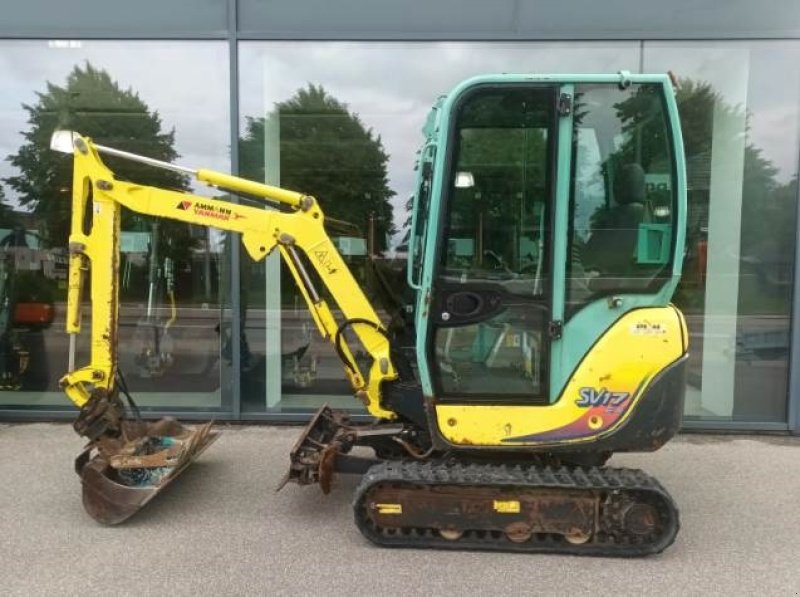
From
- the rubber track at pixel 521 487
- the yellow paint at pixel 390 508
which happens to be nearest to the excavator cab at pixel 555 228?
the rubber track at pixel 521 487

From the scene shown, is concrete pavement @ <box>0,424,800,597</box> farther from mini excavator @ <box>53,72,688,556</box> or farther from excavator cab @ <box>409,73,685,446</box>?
excavator cab @ <box>409,73,685,446</box>

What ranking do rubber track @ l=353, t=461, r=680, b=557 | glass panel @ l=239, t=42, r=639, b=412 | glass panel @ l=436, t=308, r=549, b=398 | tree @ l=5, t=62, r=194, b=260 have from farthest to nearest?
tree @ l=5, t=62, r=194, b=260 < glass panel @ l=239, t=42, r=639, b=412 < glass panel @ l=436, t=308, r=549, b=398 < rubber track @ l=353, t=461, r=680, b=557

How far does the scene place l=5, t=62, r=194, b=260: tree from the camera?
6.82 metres

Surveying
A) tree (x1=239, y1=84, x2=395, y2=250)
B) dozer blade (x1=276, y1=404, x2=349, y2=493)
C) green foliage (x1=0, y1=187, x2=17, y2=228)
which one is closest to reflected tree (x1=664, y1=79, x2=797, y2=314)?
tree (x1=239, y1=84, x2=395, y2=250)

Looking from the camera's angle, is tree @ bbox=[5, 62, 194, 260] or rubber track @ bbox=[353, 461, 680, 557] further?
tree @ bbox=[5, 62, 194, 260]

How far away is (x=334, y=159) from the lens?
6957mm

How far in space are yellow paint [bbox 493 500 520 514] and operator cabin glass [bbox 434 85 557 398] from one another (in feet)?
1.99

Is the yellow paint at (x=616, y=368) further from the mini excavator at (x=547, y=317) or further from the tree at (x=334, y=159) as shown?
the tree at (x=334, y=159)

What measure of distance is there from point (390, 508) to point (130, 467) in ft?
5.55

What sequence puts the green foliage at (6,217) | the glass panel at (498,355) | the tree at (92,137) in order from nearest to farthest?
1. the glass panel at (498,355)
2. the tree at (92,137)
3. the green foliage at (6,217)

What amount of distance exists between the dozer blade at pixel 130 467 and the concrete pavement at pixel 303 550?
6.0 inches

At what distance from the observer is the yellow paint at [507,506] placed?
3607 mm

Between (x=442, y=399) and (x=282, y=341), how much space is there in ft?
11.4

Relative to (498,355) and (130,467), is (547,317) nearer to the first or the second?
(498,355)
